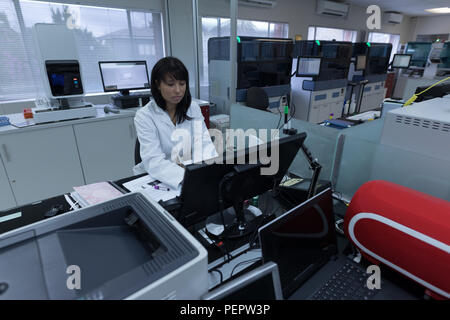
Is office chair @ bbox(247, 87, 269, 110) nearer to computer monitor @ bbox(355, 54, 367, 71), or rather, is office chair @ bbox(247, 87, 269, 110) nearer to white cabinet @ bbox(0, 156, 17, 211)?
white cabinet @ bbox(0, 156, 17, 211)

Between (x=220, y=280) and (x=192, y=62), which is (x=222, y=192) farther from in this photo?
(x=192, y=62)

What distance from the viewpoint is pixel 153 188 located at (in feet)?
4.29

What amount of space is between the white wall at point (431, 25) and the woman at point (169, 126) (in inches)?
403

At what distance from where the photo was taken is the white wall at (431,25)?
798 centimetres

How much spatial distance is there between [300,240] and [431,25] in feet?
35.9

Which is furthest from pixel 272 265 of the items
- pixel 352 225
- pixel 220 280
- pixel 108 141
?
pixel 108 141

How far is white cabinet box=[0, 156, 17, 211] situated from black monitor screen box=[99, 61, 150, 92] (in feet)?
4.05

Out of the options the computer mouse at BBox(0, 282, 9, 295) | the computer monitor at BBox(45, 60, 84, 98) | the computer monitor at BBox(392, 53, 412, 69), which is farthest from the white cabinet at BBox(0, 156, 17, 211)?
the computer monitor at BBox(392, 53, 412, 69)

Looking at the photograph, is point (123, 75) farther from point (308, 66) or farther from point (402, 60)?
Answer: point (402, 60)

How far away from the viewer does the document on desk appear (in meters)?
1.23

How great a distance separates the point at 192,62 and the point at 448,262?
12.8 ft

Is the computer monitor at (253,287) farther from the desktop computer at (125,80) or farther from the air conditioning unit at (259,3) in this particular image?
the air conditioning unit at (259,3)

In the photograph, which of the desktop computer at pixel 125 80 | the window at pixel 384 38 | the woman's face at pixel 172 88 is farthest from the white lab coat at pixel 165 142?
the window at pixel 384 38

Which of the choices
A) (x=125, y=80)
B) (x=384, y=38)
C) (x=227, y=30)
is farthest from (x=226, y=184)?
(x=384, y=38)
